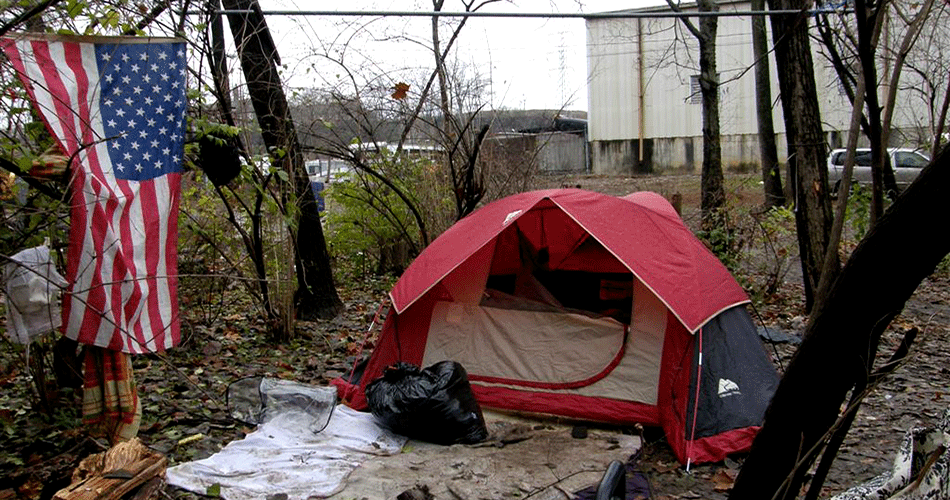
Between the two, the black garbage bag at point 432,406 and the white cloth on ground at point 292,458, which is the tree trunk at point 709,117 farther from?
the white cloth on ground at point 292,458

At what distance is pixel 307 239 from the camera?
8.20 m

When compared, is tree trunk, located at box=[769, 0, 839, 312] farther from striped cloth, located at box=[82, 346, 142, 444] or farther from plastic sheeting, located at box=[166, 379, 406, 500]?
striped cloth, located at box=[82, 346, 142, 444]

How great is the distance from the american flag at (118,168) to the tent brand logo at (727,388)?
342 cm

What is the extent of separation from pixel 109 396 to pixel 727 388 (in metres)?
3.78

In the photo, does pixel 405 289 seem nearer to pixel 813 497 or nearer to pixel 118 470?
pixel 118 470

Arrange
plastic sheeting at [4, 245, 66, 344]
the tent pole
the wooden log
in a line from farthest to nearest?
the tent pole, plastic sheeting at [4, 245, 66, 344], the wooden log

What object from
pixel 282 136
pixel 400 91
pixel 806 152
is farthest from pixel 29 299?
pixel 806 152

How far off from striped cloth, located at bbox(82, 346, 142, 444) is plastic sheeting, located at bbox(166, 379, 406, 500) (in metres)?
0.50

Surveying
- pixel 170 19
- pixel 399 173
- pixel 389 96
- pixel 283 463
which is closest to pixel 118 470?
pixel 283 463

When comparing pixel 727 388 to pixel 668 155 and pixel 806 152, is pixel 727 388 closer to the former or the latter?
pixel 806 152

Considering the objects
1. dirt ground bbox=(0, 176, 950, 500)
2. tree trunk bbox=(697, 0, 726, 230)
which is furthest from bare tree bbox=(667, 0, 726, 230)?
dirt ground bbox=(0, 176, 950, 500)

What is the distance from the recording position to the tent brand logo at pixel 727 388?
4992 millimetres

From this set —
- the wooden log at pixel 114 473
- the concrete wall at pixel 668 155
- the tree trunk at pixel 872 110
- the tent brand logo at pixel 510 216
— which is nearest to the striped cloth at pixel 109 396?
the wooden log at pixel 114 473

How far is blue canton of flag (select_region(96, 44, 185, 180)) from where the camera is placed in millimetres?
4477
